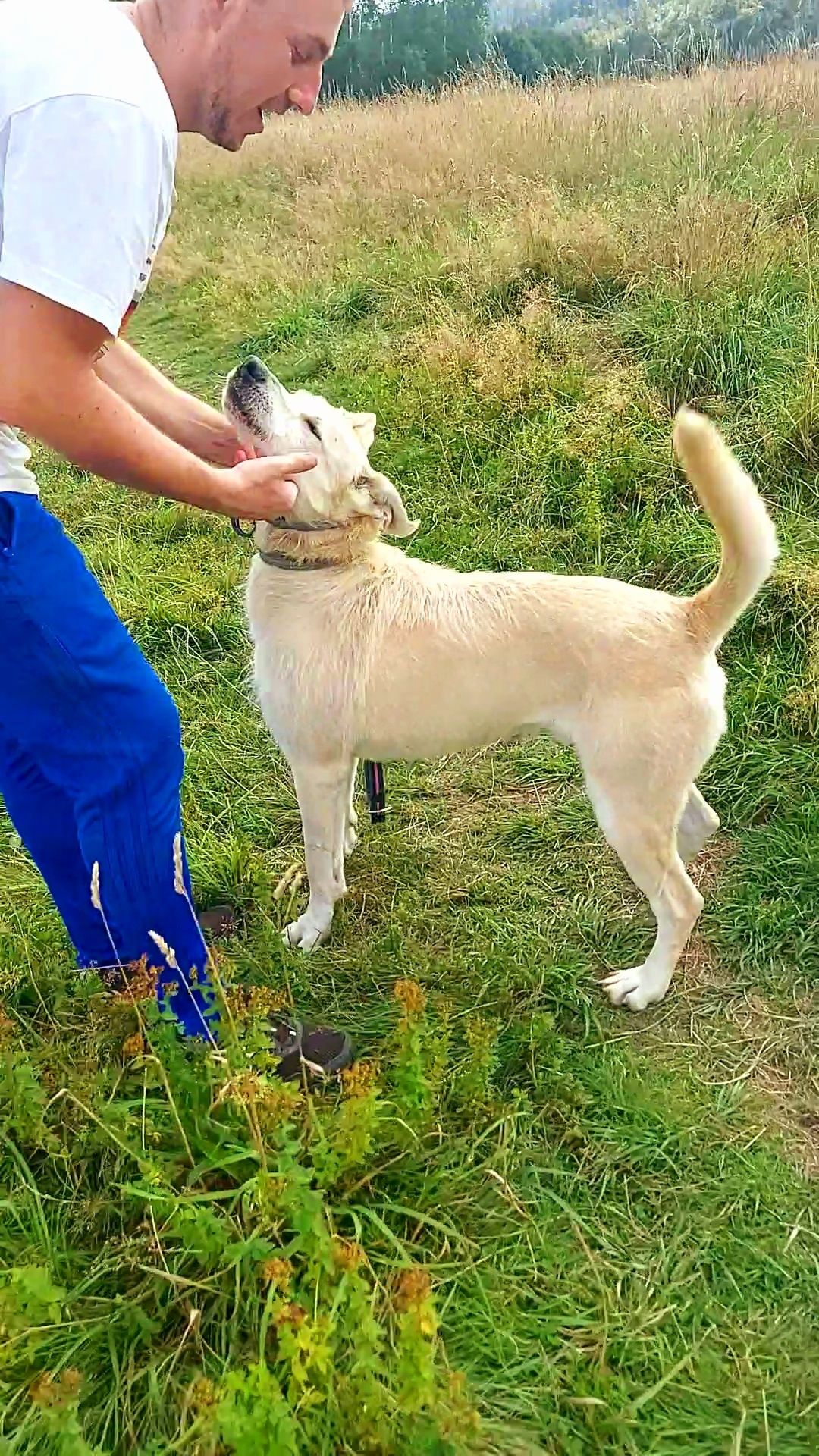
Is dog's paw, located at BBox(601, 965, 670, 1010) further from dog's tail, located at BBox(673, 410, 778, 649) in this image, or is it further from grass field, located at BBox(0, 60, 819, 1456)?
dog's tail, located at BBox(673, 410, 778, 649)

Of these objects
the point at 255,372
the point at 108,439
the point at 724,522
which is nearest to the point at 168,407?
the point at 255,372

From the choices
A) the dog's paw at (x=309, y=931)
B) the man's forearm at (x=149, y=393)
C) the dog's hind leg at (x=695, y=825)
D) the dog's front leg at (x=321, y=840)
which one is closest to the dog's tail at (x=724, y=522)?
the dog's hind leg at (x=695, y=825)

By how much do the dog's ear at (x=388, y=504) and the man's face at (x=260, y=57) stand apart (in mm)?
895

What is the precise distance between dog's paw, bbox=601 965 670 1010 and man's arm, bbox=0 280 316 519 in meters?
1.64

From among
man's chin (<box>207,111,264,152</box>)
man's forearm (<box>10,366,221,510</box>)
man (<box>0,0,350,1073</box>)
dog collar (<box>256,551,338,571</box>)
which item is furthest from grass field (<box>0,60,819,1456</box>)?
man's chin (<box>207,111,264,152</box>)

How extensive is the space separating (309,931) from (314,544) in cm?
109

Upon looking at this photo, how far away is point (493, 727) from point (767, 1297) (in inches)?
53.0

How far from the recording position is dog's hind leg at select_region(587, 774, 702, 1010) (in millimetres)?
2418

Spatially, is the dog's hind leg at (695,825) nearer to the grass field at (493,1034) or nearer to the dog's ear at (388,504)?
the grass field at (493,1034)

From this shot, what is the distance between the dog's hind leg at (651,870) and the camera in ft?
7.93

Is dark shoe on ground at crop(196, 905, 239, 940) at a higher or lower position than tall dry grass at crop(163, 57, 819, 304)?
lower

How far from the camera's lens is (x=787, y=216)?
17.5 feet

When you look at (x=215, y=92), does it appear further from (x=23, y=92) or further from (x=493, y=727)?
(x=493, y=727)

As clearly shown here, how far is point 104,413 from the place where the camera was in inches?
60.1
